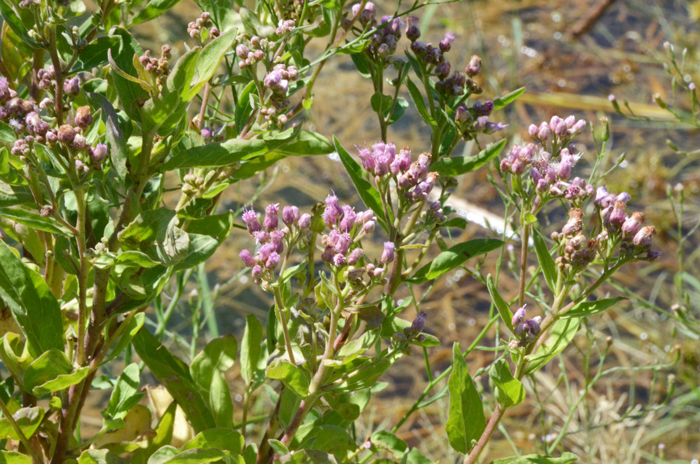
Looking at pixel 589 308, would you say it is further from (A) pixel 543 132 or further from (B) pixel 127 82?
(B) pixel 127 82

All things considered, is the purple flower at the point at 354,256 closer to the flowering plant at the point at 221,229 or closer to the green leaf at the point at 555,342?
the flowering plant at the point at 221,229

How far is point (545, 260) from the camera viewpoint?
0.71 meters

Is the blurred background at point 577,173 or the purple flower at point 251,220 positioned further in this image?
the blurred background at point 577,173

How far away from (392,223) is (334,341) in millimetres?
134

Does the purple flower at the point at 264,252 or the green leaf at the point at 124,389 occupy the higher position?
the purple flower at the point at 264,252

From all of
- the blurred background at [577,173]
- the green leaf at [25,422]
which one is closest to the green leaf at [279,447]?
the green leaf at [25,422]

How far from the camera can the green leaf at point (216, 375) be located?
761 millimetres

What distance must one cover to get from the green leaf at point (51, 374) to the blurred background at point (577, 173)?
95 centimetres

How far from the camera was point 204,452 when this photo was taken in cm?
63

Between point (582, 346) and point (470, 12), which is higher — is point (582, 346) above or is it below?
below

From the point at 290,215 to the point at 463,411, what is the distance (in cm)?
26

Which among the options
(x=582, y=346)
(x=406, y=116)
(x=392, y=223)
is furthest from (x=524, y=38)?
(x=392, y=223)

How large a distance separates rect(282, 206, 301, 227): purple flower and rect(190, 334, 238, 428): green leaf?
18cm

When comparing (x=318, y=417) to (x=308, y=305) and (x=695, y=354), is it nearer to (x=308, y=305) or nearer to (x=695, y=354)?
(x=308, y=305)
